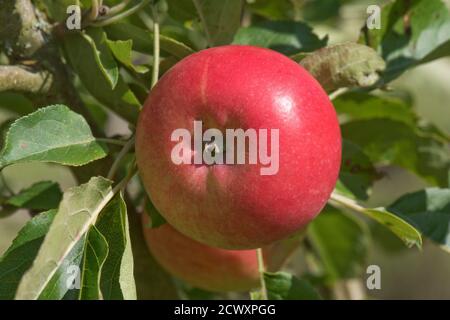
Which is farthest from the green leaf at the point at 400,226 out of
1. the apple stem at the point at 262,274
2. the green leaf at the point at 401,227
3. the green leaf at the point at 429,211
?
the apple stem at the point at 262,274

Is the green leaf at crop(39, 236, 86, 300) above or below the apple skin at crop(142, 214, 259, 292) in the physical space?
above

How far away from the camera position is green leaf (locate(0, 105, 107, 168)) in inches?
49.0

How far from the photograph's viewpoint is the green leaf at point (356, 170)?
1.67m

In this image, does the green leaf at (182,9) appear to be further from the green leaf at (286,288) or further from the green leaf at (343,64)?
the green leaf at (286,288)

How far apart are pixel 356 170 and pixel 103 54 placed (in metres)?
0.64

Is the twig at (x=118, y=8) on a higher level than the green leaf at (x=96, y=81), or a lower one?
higher

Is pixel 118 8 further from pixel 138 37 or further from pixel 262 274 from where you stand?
pixel 262 274

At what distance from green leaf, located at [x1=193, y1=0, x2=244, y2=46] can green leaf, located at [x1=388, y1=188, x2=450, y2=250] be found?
466 mm

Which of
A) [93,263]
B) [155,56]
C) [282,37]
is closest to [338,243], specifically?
[282,37]

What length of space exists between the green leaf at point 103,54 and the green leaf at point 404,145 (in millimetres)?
698

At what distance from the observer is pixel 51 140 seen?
1.29 metres

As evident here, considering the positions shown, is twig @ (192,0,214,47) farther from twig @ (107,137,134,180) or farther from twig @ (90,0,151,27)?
twig @ (107,137,134,180)

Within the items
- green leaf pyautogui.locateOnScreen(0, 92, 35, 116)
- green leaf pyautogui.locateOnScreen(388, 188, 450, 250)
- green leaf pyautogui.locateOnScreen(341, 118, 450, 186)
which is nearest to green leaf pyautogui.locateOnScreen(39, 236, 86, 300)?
green leaf pyautogui.locateOnScreen(388, 188, 450, 250)
